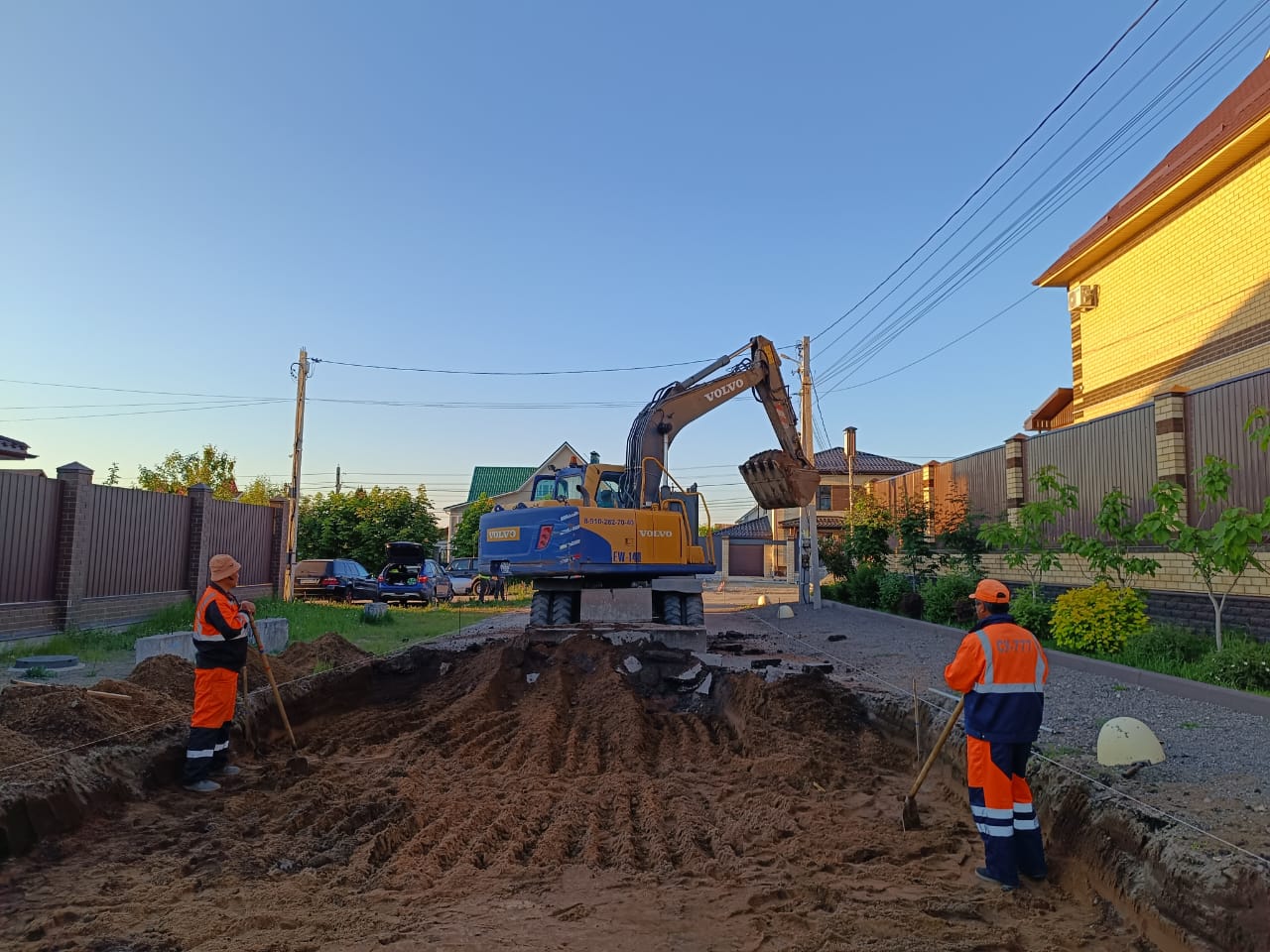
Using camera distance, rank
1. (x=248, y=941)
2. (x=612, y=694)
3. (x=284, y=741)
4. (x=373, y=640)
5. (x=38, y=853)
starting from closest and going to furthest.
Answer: (x=248, y=941)
(x=38, y=853)
(x=284, y=741)
(x=612, y=694)
(x=373, y=640)

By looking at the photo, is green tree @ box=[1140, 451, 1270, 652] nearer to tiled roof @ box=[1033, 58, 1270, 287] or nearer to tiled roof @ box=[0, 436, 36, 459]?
tiled roof @ box=[1033, 58, 1270, 287]

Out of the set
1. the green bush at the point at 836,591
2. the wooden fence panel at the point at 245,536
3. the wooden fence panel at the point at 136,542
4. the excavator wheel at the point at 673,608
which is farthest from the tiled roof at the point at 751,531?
the wooden fence panel at the point at 136,542

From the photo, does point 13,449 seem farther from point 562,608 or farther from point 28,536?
point 562,608

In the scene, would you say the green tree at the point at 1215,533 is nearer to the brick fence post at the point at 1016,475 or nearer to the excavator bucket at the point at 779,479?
the brick fence post at the point at 1016,475

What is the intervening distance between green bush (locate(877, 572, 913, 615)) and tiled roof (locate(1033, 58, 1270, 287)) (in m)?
7.72

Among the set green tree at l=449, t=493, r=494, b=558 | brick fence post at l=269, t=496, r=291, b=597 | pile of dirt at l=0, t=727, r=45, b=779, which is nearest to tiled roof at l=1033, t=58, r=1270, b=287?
pile of dirt at l=0, t=727, r=45, b=779

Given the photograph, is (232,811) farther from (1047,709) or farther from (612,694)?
(1047,709)

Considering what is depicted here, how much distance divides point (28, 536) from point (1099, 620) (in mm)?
14488

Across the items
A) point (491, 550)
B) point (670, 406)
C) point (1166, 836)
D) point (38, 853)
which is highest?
point (670, 406)

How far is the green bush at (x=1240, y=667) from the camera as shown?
325 inches

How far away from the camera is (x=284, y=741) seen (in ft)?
26.4

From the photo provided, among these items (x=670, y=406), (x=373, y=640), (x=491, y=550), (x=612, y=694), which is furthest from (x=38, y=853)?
(x=670, y=406)

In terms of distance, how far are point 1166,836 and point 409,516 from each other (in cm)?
2908

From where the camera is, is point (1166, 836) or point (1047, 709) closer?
point (1166, 836)
